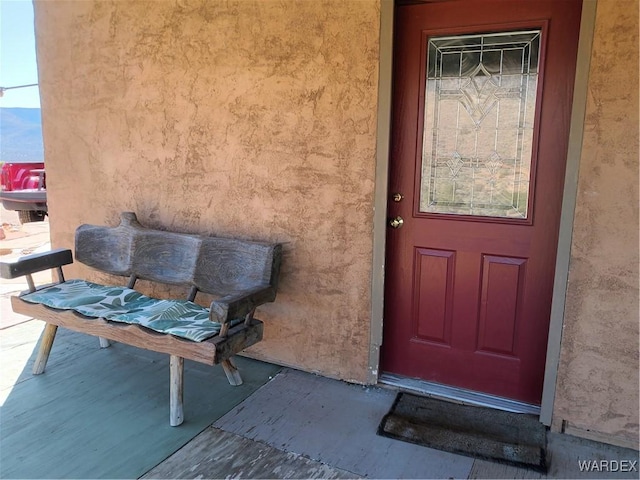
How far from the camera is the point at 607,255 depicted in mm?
2088

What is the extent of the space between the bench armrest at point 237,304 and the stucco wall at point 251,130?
0.39m

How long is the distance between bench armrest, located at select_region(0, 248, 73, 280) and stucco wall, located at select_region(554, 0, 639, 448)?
3.08 m

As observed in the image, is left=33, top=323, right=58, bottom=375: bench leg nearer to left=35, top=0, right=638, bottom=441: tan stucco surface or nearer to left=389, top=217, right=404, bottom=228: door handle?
left=35, top=0, right=638, bottom=441: tan stucco surface

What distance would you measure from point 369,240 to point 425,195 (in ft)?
1.32

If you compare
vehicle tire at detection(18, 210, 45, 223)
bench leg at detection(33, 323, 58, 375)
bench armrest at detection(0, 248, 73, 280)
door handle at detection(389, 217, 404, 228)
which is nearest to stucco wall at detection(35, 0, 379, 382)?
door handle at detection(389, 217, 404, 228)

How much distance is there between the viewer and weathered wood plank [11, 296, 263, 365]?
2.24 meters

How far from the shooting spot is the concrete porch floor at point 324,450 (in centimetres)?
202

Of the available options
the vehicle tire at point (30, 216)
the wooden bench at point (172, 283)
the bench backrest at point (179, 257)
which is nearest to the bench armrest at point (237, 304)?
the wooden bench at point (172, 283)

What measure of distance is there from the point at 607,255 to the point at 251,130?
2.05 metres

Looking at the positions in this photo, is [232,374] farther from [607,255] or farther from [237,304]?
[607,255]

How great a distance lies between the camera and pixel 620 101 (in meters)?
1.98

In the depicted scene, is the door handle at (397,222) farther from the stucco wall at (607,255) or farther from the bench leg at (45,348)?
the bench leg at (45,348)

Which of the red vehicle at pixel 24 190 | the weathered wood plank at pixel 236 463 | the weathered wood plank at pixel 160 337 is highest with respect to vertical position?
the red vehicle at pixel 24 190

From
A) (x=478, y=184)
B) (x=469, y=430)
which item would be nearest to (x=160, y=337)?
(x=469, y=430)
